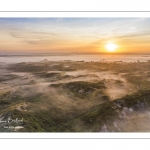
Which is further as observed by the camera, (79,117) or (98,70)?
(98,70)

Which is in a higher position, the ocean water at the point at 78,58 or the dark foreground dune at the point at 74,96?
the ocean water at the point at 78,58

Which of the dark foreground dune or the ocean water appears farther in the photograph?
the ocean water

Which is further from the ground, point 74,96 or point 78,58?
point 78,58

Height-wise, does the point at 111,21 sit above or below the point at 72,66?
above

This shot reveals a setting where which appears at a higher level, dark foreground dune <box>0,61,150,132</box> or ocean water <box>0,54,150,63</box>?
ocean water <box>0,54,150,63</box>

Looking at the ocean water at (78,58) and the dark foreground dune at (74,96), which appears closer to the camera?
the dark foreground dune at (74,96)

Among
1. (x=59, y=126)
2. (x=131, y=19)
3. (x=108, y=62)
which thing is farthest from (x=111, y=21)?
(x=59, y=126)
